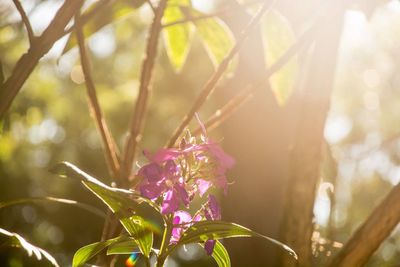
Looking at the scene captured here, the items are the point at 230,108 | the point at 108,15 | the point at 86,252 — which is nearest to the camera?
the point at 86,252

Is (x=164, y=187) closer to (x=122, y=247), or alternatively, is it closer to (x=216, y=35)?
(x=122, y=247)

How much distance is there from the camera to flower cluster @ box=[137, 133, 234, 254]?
2.48ft

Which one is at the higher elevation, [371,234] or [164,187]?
[164,187]

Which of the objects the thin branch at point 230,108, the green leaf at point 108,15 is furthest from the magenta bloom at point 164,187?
the green leaf at point 108,15

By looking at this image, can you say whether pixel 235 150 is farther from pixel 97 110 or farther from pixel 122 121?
pixel 122 121

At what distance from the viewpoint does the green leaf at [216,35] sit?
1369 mm

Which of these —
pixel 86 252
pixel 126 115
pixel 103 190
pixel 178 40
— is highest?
pixel 178 40

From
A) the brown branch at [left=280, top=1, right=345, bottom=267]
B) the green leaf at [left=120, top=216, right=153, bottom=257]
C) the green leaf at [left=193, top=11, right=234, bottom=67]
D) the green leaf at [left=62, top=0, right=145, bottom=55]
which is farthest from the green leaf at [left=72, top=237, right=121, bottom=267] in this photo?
the green leaf at [left=193, top=11, right=234, bottom=67]

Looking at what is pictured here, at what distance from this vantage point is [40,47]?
81 cm

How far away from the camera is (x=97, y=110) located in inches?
40.8

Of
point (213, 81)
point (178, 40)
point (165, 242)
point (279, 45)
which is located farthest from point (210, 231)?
point (178, 40)

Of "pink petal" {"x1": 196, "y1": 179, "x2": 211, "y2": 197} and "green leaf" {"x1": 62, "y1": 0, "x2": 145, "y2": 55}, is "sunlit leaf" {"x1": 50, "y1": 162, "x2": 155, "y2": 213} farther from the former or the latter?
"green leaf" {"x1": 62, "y1": 0, "x2": 145, "y2": 55}

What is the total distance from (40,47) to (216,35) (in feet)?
2.03

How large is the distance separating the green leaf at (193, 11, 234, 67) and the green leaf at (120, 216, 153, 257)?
2.25 feet
